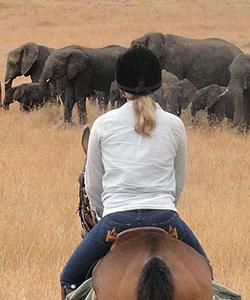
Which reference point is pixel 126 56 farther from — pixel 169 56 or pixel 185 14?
pixel 185 14

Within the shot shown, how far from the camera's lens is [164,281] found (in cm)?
401

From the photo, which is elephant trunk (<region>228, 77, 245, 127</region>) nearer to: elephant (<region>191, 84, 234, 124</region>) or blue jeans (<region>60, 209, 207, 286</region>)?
elephant (<region>191, 84, 234, 124</region>)

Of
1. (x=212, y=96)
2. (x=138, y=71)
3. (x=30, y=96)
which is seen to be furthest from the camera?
(x=30, y=96)

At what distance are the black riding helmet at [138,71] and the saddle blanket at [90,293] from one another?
978 millimetres

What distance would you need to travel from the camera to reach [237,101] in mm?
15742

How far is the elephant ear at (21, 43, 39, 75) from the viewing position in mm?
20344

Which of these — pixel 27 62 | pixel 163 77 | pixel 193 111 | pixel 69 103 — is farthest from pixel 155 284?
pixel 27 62

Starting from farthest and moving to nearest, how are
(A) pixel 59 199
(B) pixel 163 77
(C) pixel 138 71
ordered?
1. (B) pixel 163 77
2. (A) pixel 59 199
3. (C) pixel 138 71

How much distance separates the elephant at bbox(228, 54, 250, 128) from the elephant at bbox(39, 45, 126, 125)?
2748mm

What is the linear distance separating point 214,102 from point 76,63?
311 centimetres

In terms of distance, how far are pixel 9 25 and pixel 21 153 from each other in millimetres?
34319

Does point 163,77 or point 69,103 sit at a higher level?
point 163,77

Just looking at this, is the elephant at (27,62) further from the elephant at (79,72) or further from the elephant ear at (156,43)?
the elephant ear at (156,43)

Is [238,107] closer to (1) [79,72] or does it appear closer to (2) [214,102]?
(2) [214,102]
